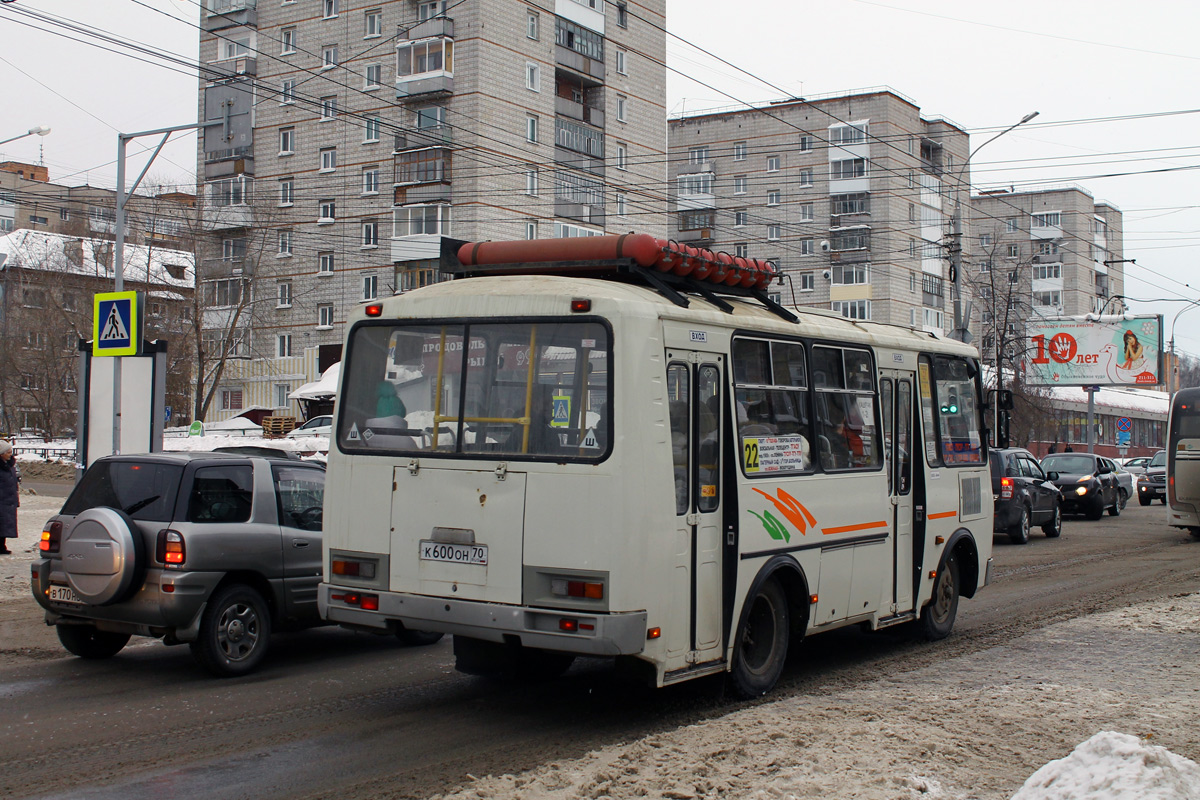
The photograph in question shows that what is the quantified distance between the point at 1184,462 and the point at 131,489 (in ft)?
69.7

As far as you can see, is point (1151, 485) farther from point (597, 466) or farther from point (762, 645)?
point (597, 466)

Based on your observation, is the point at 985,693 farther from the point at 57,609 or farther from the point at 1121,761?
the point at 57,609

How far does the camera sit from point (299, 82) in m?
53.2

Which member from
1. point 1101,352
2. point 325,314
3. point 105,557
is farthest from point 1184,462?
point 325,314

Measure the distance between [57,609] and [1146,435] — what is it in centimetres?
7658

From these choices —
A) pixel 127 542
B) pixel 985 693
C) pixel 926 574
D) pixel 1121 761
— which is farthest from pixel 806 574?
pixel 127 542

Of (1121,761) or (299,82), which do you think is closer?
(1121,761)

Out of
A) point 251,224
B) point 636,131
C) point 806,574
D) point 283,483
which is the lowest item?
point 806,574

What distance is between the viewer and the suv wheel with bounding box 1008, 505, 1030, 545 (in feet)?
73.4

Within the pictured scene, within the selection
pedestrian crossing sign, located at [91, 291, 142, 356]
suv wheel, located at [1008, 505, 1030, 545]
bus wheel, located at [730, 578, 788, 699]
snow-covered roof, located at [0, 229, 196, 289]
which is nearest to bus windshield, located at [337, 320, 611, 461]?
bus wheel, located at [730, 578, 788, 699]

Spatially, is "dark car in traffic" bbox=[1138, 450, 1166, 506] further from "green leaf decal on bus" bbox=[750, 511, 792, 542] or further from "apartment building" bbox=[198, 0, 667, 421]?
"green leaf decal on bus" bbox=[750, 511, 792, 542]

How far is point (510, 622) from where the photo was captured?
669cm

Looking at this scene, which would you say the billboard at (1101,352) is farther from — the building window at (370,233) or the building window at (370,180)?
the building window at (370,180)

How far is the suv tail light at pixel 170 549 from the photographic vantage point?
322 inches
